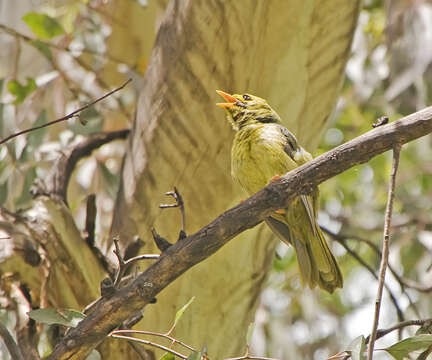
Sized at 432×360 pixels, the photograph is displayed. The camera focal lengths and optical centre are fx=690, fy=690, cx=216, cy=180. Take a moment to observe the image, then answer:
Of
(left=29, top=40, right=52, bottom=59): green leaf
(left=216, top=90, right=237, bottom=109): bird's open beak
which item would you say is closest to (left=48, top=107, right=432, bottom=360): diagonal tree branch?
(left=216, top=90, right=237, bottom=109): bird's open beak

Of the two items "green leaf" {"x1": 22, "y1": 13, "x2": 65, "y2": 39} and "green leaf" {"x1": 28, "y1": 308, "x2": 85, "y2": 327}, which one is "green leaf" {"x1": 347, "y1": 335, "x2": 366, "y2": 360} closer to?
"green leaf" {"x1": 28, "y1": 308, "x2": 85, "y2": 327}

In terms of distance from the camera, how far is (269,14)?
242 cm

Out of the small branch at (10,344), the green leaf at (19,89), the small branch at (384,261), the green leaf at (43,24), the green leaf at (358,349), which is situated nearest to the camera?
the small branch at (384,261)

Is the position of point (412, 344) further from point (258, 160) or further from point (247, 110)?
point (247, 110)

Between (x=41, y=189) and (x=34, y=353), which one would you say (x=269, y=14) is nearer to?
(x=41, y=189)

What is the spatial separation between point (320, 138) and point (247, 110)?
326mm

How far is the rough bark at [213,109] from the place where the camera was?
2.41 m

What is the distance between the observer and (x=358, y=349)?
4.86 ft

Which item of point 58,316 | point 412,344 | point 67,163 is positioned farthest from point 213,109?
point 412,344

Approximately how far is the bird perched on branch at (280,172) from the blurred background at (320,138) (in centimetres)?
18

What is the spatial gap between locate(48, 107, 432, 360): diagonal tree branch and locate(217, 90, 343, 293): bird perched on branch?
0.63 meters

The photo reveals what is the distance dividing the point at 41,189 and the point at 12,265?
1.14 ft

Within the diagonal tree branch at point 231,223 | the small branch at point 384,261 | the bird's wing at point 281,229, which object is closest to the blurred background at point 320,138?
the bird's wing at point 281,229

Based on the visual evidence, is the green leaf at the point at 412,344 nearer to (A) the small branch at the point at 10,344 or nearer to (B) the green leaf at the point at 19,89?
(A) the small branch at the point at 10,344
